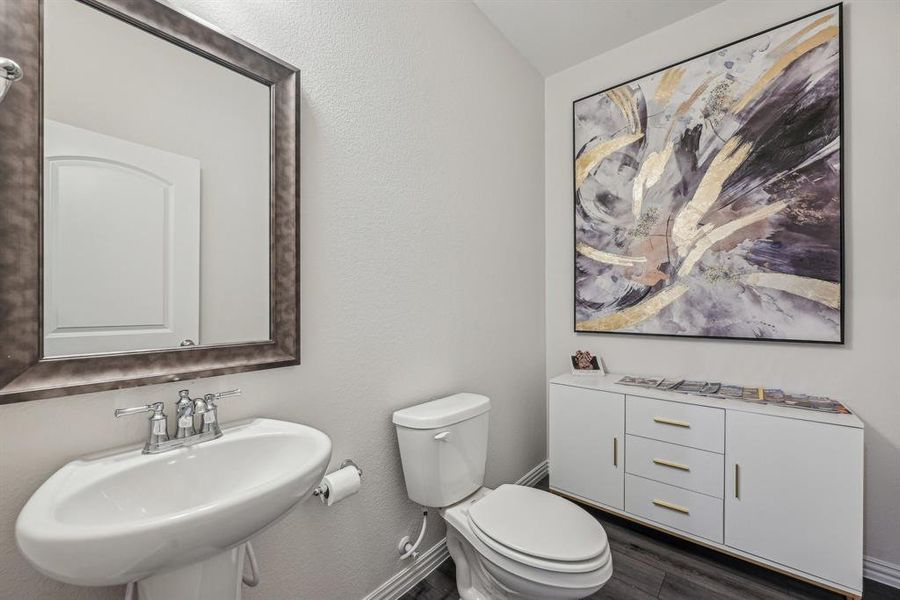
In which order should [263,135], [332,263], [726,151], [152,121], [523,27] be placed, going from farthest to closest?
[523,27]
[726,151]
[332,263]
[263,135]
[152,121]

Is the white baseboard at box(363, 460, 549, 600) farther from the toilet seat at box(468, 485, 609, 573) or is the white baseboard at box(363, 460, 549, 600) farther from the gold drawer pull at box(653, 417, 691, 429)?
the gold drawer pull at box(653, 417, 691, 429)

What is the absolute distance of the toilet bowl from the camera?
1.11 meters

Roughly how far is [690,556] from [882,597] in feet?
2.08

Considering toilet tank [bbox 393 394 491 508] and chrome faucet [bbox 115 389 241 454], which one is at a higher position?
chrome faucet [bbox 115 389 241 454]

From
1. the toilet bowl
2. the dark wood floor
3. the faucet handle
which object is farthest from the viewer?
the dark wood floor

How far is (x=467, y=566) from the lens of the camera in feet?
4.66

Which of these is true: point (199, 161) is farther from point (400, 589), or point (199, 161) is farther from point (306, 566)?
point (400, 589)

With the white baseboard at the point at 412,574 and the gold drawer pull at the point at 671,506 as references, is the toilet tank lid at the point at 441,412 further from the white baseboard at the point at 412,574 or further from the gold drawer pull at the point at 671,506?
the gold drawer pull at the point at 671,506

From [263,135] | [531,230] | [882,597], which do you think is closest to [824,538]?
[882,597]

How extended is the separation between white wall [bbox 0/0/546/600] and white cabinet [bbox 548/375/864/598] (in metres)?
0.44

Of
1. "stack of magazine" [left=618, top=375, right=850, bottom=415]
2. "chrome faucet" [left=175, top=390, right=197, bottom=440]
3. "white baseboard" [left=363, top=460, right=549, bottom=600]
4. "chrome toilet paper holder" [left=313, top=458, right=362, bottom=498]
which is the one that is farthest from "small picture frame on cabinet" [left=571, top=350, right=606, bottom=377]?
"chrome faucet" [left=175, top=390, right=197, bottom=440]

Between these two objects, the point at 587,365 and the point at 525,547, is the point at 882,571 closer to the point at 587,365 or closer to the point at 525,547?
the point at 587,365

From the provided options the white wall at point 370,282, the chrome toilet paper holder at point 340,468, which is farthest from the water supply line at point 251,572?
the chrome toilet paper holder at point 340,468

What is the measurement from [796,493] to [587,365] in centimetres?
97
